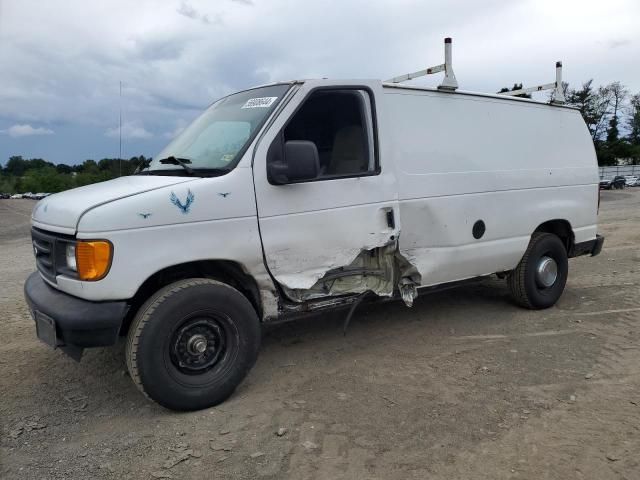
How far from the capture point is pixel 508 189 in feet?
17.6

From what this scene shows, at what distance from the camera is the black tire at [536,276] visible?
5793mm

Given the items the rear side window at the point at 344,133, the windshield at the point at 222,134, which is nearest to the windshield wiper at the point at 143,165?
the windshield at the point at 222,134

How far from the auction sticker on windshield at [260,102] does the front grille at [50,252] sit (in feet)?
5.55

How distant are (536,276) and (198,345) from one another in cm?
391

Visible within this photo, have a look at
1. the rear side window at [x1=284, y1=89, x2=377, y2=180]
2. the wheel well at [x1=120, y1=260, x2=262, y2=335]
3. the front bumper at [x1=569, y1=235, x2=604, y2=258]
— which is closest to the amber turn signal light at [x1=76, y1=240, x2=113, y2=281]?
the wheel well at [x1=120, y1=260, x2=262, y2=335]

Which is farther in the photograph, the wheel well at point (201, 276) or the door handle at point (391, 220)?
the door handle at point (391, 220)

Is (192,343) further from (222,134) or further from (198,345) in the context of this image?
(222,134)

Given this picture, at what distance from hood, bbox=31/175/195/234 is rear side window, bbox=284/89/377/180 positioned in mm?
1154

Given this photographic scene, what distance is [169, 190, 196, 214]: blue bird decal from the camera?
11.5ft

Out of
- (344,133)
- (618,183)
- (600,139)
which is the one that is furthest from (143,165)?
(600,139)

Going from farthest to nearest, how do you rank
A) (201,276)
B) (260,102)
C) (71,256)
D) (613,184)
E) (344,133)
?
(613,184), (344,133), (260,102), (201,276), (71,256)

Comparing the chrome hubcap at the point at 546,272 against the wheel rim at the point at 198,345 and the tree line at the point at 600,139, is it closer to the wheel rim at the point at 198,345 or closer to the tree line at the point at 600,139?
the wheel rim at the point at 198,345

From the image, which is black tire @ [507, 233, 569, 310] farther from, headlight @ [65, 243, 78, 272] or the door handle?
headlight @ [65, 243, 78, 272]

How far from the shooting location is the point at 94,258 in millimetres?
3268
